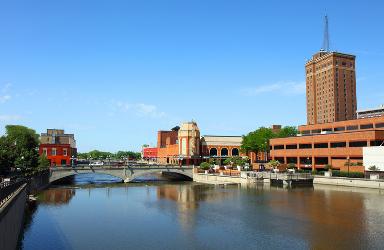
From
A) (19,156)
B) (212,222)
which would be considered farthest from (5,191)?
(19,156)

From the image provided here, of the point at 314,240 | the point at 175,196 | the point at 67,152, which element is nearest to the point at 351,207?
the point at 314,240

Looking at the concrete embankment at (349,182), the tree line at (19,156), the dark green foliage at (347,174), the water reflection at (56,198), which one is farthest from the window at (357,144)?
the tree line at (19,156)

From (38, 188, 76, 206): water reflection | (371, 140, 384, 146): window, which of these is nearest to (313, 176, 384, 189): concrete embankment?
(371, 140, 384, 146): window

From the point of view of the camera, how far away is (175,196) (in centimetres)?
8738

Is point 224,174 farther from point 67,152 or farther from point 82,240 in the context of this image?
point 82,240

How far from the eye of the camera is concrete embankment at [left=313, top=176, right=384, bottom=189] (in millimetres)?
87988

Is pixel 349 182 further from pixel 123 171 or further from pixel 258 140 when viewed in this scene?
pixel 258 140

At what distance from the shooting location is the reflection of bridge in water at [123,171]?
11438cm

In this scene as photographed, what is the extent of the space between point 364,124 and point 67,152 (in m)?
103

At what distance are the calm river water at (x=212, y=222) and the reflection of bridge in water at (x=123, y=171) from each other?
30.1 metres

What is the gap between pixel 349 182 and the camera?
9519 centimetres

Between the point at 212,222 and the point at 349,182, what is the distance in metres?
53.9

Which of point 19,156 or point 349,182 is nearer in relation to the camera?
point 349,182

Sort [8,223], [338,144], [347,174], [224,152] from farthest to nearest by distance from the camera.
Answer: [224,152] < [338,144] < [347,174] < [8,223]
